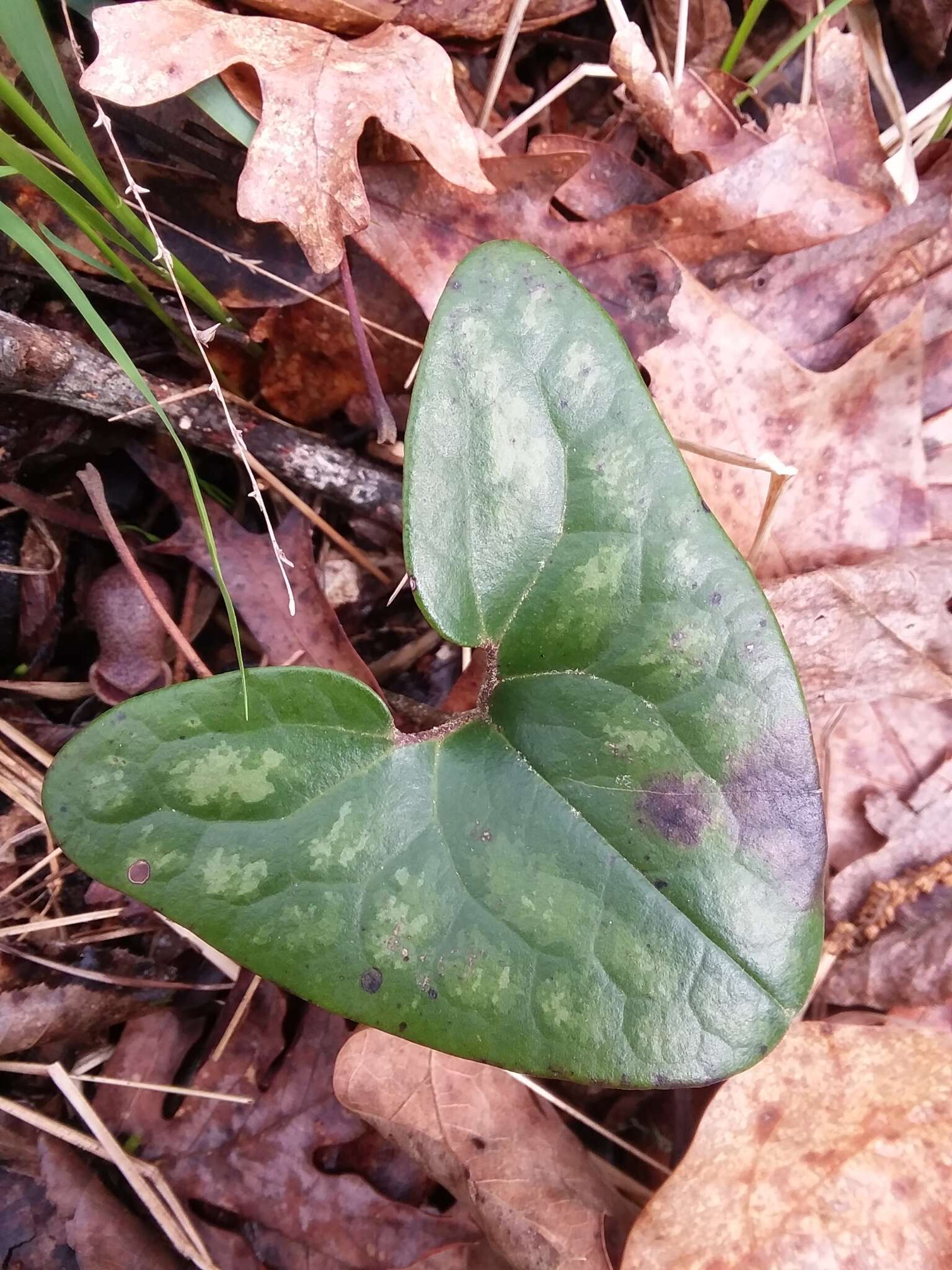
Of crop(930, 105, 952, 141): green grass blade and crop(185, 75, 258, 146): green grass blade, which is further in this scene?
crop(930, 105, 952, 141): green grass blade

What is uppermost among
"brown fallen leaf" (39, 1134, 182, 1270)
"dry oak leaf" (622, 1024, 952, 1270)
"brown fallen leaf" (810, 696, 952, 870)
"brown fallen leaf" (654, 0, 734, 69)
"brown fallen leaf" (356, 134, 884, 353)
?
"brown fallen leaf" (654, 0, 734, 69)

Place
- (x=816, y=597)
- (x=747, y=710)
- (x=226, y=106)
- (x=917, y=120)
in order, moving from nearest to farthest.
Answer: (x=747, y=710)
(x=226, y=106)
(x=816, y=597)
(x=917, y=120)

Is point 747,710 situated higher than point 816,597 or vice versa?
point 747,710

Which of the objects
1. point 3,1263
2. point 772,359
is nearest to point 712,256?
point 772,359

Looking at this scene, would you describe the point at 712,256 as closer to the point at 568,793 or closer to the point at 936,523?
the point at 936,523

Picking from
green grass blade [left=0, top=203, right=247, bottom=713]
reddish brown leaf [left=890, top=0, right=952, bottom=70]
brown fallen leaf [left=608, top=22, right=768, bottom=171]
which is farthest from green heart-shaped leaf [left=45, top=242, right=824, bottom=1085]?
reddish brown leaf [left=890, top=0, right=952, bottom=70]

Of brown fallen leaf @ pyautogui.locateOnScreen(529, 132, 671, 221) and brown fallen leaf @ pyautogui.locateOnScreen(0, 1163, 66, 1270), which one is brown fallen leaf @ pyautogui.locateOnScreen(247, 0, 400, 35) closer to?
brown fallen leaf @ pyautogui.locateOnScreen(529, 132, 671, 221)

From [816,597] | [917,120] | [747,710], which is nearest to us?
[747,710]
